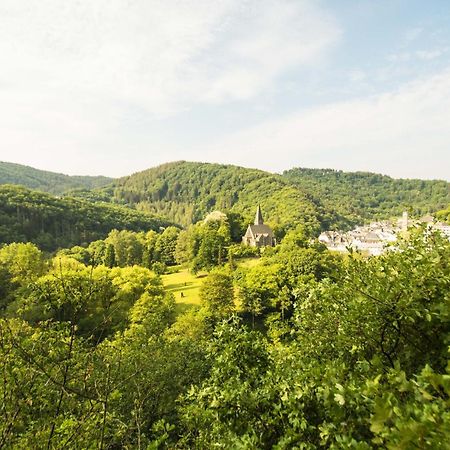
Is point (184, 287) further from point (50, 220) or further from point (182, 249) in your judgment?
point (50, 220)

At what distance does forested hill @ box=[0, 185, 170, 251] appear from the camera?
90025 mm

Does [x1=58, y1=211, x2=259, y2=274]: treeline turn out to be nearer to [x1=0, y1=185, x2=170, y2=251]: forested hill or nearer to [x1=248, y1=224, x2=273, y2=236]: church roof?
[x1=248, y1=224, x2=273, y2=236]: church roof

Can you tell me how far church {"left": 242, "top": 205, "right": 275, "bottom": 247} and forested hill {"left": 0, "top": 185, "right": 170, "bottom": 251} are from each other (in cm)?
5489

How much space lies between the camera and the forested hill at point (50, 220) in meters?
90.0

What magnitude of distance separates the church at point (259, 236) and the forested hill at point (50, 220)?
54889 mm

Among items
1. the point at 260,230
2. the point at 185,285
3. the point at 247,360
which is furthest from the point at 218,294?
the point at 260,230

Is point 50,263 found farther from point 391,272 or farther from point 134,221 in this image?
point 134,221

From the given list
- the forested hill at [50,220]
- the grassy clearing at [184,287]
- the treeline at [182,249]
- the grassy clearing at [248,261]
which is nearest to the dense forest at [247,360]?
the grassy clearing at [184,287]

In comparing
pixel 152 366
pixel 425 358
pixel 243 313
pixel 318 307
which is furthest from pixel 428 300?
pixel 243 313

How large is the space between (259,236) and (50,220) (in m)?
71.6

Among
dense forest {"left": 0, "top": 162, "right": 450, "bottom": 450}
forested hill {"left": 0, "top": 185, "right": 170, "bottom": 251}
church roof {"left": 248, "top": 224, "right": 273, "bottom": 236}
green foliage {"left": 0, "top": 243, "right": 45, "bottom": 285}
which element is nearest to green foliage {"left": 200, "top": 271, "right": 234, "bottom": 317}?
dense forest {"left": 0, "top": 162, "right": 450, "bottom": 450}

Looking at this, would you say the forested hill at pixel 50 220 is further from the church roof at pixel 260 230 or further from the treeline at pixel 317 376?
the treeline at pixel 317 376

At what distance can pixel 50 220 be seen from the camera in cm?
10362

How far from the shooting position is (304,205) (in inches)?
5704
